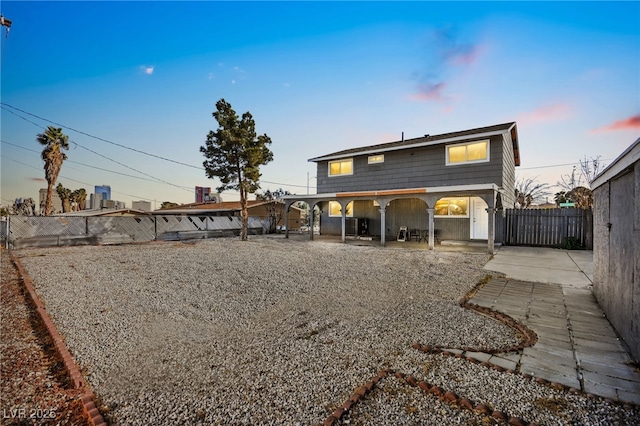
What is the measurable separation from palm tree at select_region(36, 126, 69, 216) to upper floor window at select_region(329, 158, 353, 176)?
22.0 metres

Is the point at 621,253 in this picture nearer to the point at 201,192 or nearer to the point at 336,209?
the point at 336,209

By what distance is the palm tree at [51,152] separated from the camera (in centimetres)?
2020

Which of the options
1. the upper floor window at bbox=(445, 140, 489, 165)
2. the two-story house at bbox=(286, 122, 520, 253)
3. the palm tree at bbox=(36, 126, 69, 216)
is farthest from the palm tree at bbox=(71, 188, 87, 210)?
the upper floor window at bbox=(445, 140, 489, 165)

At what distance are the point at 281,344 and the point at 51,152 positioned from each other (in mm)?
27552

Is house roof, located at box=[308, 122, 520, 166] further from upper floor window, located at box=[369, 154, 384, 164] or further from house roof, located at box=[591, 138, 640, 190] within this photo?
house roof, located at box=[591, 138, 640, 190]

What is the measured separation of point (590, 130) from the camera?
1472cm

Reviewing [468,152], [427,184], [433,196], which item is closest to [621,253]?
[433,196]

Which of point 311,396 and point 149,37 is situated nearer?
point 311,396

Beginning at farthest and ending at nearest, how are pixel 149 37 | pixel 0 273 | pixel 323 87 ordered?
pixel 323 87 → pixel 149 37 → pixel 0 273

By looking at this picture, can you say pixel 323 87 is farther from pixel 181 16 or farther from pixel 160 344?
pixel 160 344

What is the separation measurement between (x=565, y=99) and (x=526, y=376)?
598 inches

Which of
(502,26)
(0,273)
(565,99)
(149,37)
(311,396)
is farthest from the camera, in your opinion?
(565,99)

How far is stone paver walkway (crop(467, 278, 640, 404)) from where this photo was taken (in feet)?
7.62

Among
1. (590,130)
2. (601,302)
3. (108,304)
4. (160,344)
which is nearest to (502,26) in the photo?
(601,302)
